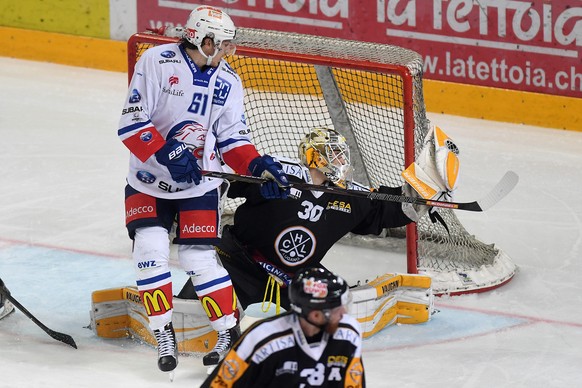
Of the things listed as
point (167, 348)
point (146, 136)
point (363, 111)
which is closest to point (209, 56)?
point (146, 136)

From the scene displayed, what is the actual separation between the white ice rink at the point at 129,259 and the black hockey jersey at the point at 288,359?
128 cm

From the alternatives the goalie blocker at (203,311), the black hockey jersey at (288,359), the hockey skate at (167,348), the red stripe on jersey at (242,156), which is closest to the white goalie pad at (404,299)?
the goalie blocker at (203,311)

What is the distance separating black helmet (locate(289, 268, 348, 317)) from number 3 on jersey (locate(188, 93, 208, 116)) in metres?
1.39

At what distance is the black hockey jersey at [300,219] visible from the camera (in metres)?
5.20

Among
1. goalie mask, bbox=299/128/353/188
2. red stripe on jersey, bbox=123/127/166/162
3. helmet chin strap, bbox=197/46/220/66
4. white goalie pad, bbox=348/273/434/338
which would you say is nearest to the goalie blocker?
white goalie pad, bbox=348/273/434/338

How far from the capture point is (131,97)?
4793mm

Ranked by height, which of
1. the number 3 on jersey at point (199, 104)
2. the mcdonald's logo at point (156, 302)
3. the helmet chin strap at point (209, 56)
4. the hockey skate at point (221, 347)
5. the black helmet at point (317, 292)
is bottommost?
the hockey skate at point (221, 347)

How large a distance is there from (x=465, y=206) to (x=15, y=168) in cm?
332

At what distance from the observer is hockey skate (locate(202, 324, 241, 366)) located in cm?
483

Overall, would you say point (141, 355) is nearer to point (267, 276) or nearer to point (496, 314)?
point (267, 276)

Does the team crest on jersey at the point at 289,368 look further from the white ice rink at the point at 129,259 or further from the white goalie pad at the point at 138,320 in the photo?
the white goalie pad at the point at 138,320

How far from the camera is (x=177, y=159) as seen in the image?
15.5 ft

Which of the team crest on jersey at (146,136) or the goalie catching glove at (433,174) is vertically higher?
the team crest on jersey at (146,136)

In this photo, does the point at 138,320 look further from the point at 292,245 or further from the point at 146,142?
the point at 146,142
